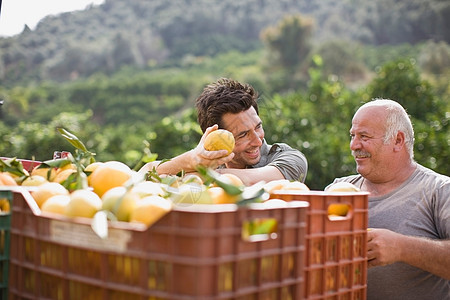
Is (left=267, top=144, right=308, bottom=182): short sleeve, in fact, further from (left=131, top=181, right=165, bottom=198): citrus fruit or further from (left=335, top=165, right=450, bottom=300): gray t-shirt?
(left=131, top=181, right=165, bottom=198): citrus fruit

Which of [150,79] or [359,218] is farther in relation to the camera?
[150,79]

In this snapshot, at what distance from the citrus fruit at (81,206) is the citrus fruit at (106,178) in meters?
0.21

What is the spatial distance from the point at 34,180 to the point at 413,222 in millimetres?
1396

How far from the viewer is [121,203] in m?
1.09

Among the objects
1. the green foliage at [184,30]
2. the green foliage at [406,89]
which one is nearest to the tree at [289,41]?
the green foliage at [184,30]

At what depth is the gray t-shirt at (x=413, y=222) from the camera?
1.92 meters

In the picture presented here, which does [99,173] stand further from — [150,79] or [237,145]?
[150,79]

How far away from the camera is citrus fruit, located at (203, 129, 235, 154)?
1853 millimetres

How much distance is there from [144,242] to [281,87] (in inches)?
1506

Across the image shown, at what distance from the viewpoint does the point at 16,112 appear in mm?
30984

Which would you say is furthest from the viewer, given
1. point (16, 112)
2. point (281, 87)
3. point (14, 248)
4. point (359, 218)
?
point (281, 87)

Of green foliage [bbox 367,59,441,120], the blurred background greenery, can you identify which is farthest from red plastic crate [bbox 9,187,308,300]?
the blurred background greenery

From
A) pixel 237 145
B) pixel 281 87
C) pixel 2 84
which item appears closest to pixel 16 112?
pixel 2 84

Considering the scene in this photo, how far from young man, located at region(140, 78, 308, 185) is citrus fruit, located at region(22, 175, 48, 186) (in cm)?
66
